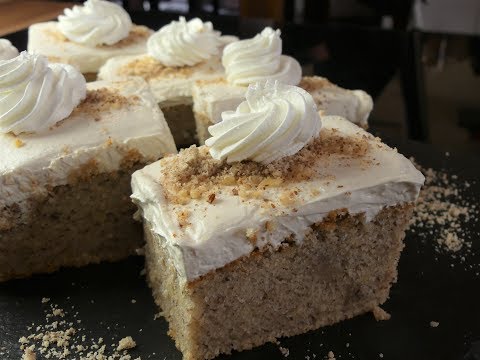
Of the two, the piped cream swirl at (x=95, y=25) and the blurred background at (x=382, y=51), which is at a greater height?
the piped cream swirl at (x=95, y=25)

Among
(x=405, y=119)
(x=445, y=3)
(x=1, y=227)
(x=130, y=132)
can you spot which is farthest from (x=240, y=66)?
(x=445, y=3)

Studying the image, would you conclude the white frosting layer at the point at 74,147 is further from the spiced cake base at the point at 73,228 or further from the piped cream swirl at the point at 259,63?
the piped cream swirl at the point at 259,63

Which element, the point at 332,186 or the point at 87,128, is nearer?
the point at 332,186

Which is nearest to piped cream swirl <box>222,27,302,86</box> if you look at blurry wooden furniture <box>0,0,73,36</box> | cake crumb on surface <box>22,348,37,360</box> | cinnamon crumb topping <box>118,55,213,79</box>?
cinnamon crumb topping <box>118,55,213,79</box>

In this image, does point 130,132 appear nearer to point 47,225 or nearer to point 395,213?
point 47,225

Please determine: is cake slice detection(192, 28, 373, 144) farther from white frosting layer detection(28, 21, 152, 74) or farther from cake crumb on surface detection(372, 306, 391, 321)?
cake crumb on surface detection(372, 306, 391, 321)

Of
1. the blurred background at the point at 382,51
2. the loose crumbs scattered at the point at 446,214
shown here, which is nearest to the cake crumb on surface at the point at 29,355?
the loose crumbs scattered at the point at 446,214
